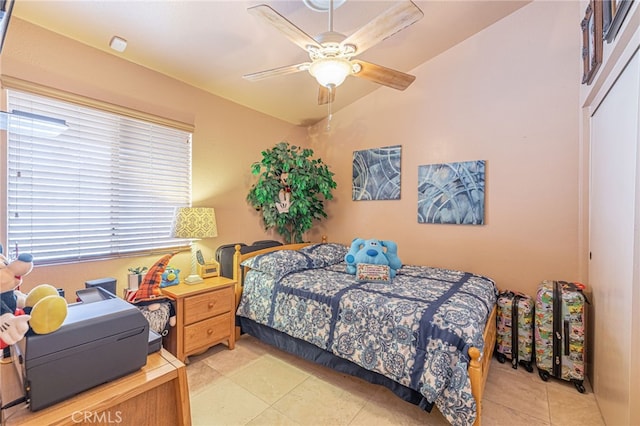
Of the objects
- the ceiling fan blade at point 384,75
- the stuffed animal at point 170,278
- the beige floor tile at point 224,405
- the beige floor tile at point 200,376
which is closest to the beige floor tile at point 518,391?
the beige floor tile at point 224,405

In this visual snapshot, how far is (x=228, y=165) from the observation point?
3.07 metres

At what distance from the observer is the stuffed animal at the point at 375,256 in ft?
8.29

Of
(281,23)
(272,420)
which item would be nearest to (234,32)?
(281,23)

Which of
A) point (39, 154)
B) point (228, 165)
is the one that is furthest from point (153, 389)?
point (228, 165)

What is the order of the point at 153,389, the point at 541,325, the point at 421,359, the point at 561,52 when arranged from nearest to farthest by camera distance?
1. the point at 153,389
2. the point at 421,359
3. the point at 541,325
4. the point at 561,52

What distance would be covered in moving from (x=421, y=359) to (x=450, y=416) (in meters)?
0.29

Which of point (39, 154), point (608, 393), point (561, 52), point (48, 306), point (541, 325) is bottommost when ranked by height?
point (608, 393)

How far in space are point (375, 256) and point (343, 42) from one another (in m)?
1.73

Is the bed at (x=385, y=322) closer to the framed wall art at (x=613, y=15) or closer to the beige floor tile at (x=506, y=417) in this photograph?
the beige floor tile at (x=506, y=417)

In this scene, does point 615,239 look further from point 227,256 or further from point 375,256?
point 227,256

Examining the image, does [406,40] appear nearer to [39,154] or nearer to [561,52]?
[561,52]

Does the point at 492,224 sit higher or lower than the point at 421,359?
higher

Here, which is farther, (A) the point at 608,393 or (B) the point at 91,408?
(A) the point at 608,393

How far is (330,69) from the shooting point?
1726 mm
